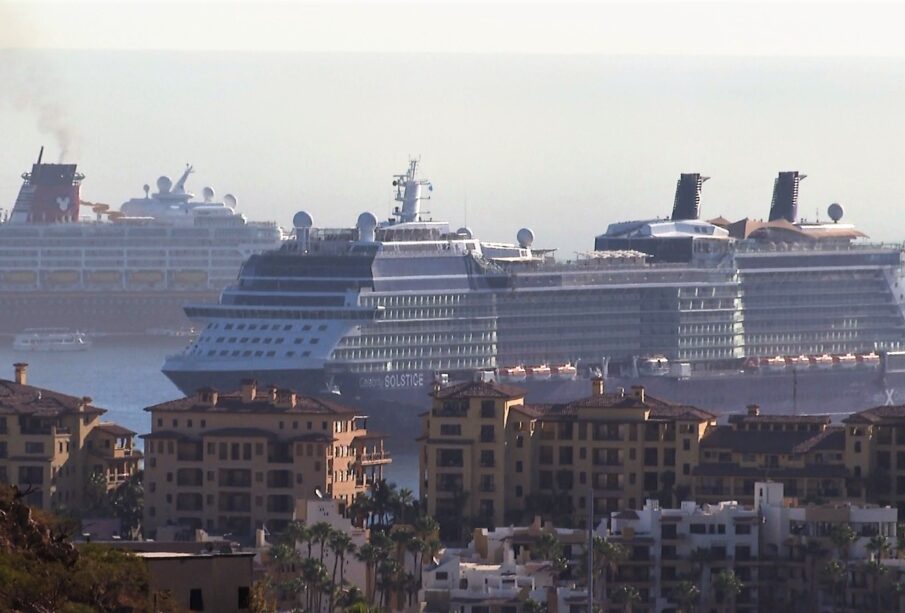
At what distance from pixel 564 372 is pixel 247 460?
52714 millimetres

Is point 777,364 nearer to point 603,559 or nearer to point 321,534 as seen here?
point 603,559

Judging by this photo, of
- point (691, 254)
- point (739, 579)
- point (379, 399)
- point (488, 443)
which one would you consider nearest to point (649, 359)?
point (691, 254)

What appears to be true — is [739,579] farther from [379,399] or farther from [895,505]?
[379,399]

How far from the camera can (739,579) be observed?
6000 centimetres

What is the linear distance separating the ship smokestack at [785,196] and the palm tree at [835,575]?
89.9 m

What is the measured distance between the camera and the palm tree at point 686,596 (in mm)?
57750

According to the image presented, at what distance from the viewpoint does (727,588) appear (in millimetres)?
58812

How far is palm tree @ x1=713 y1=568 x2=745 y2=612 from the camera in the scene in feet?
193

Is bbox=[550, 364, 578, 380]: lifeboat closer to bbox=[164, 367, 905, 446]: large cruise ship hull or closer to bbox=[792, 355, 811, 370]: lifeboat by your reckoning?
bbox=[164, 367, 905, 446]: large cruise ship hull

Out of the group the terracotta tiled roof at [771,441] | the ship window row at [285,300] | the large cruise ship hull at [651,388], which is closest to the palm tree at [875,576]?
the terracotta tiled roof at [771,441]

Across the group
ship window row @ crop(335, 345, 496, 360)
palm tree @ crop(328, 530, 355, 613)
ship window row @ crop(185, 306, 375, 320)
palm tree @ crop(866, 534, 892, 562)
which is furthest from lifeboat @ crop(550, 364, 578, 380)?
palm tree @ crop(328, 530, 355, 613)

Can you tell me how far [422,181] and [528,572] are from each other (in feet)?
242

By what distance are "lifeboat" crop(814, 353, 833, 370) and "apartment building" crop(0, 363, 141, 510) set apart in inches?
2554

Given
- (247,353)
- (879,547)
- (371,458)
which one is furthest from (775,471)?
(247,353)
